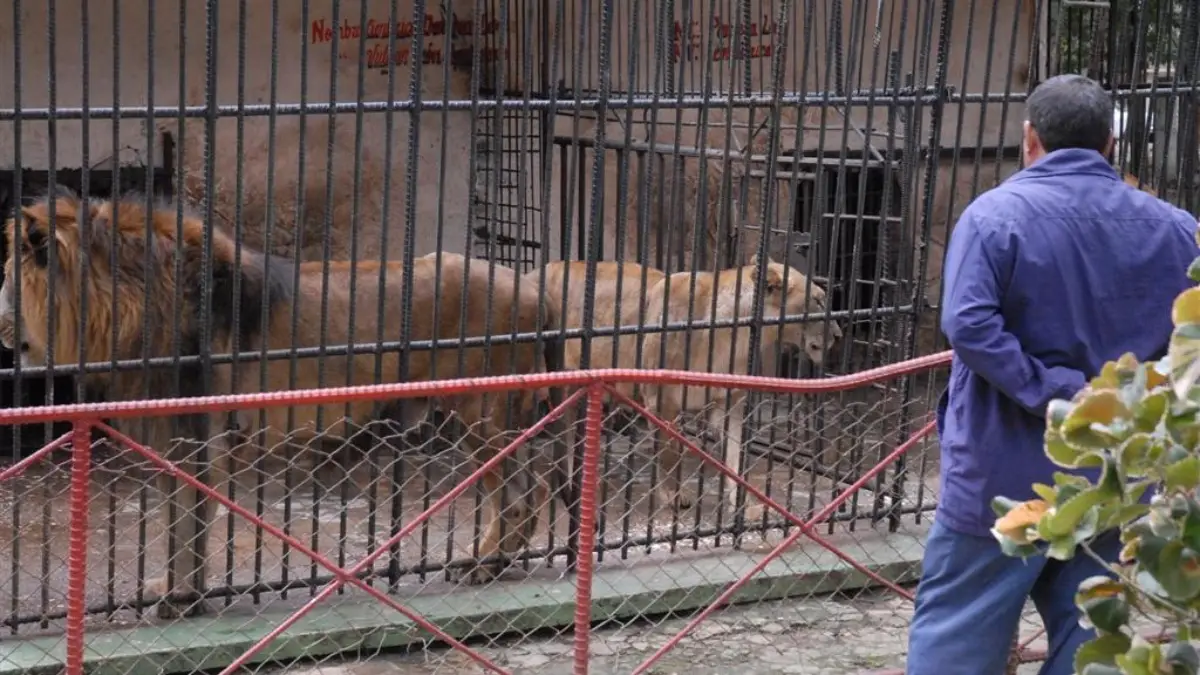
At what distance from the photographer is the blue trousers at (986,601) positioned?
13.8 ft

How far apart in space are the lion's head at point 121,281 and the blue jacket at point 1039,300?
2.98 meters

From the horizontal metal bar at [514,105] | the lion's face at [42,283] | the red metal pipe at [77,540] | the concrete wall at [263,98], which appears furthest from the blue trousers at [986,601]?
the concrete wall at [263,98]

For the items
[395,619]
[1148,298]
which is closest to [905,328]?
[395,619]

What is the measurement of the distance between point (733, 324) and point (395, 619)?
2.03 metres

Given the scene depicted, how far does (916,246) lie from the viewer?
8367mm

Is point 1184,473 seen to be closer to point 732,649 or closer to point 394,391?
point 394,391

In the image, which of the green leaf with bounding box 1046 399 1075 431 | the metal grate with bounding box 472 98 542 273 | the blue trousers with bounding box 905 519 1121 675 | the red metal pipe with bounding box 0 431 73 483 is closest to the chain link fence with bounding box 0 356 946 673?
the red metal pipe with bounding box 0 431 73 483

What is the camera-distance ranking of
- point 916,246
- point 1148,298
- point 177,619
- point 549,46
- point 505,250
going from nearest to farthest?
1. point 1148,298
2. point 177,619
3. point 916,246
4. point 549,46
5. point 505,250

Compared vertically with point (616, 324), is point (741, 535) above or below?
below

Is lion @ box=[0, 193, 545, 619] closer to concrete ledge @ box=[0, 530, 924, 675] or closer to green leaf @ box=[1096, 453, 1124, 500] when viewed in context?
concrete ledge @ box=[0, 530, 924, 675]

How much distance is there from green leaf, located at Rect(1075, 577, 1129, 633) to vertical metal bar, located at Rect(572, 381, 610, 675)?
106 inches

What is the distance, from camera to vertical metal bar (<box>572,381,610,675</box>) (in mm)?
4637

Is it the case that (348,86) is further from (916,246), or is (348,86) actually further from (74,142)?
(916,246)

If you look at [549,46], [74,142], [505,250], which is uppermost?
[549,46]
